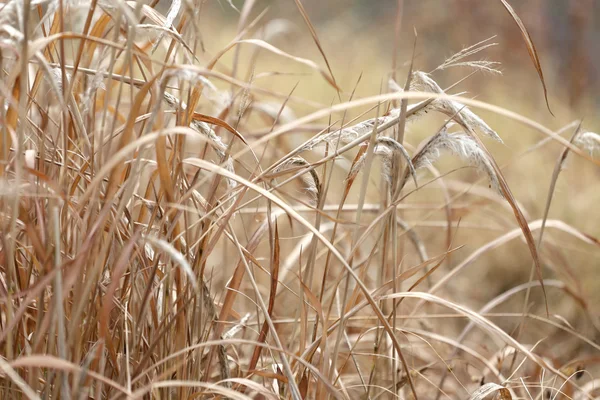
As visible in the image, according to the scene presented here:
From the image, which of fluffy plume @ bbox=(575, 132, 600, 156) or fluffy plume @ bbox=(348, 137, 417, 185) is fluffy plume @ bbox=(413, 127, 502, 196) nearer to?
fluffy plume @ bbox=(348, 137, 417, 185)

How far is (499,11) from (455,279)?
319 centimetres

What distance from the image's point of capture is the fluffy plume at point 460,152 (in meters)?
0.67

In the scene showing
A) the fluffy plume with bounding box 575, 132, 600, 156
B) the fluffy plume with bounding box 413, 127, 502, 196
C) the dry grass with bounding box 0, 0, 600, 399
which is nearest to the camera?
the dry grass with bounding box 0, 0, 600, 399

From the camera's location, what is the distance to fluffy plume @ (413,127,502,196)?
2.19 feet

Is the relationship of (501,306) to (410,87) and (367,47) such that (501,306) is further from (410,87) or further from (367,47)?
(367,47)

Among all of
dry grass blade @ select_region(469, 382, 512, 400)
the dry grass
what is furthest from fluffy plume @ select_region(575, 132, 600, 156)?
dry grass blade @ select_region(469, 382, 512, 400)

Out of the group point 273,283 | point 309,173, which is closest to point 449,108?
point 309,173

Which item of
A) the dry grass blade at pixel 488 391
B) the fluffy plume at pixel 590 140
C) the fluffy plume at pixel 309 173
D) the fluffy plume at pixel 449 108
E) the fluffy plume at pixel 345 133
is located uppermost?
the fluffy plume at pixel 449 108

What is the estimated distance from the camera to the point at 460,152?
0.67 m

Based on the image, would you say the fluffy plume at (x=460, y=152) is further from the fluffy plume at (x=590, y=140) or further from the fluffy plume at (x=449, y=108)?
the fluffy plume at (x=590, y=140)

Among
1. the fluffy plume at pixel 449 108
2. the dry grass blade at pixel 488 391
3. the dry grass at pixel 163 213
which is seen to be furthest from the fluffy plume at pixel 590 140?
the dry grass blade at pixel 488 391

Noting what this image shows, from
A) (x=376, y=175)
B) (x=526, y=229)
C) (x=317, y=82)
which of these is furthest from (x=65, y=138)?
Answer: (x=317, y=82)

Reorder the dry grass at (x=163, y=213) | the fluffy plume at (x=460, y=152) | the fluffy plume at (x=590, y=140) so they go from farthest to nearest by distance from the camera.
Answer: the fluffy plume at (x=590, y=140) → the fluffy plume at (x=460, y=152) → the dry grass at (x=163, y=213)

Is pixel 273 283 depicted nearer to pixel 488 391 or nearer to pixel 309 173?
pixel 309 173
